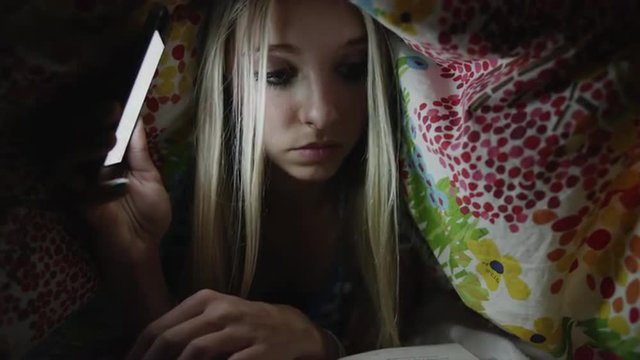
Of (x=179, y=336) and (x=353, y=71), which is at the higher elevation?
(x=353, y=71)

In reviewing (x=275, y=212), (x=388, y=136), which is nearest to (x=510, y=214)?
(x=388, y=136)

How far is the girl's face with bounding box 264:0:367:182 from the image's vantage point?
70cm

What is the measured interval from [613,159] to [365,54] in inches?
11.0

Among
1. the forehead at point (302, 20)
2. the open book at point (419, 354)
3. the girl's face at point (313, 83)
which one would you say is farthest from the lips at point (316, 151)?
the open book at point (419, 354)

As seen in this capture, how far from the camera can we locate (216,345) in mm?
675

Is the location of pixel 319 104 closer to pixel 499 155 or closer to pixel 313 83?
pixel 313 83

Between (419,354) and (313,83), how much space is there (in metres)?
0.31

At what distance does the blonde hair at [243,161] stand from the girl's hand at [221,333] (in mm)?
61

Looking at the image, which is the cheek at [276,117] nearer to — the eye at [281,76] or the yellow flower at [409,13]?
the eye at [281,76]

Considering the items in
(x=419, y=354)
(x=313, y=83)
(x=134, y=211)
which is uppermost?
(x=313, y=83)

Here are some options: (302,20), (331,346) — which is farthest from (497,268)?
(302,20)

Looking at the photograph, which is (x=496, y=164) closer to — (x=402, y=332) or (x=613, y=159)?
(x=613, y=159)

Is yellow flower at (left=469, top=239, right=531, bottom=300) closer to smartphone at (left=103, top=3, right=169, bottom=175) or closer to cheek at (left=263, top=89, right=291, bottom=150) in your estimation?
cheek at (left=263, top=89, right=291, bottom=150)

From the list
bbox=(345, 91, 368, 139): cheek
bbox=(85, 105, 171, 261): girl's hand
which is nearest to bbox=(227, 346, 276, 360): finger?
bbox=(85, 105, 171, 261): girl's hand
